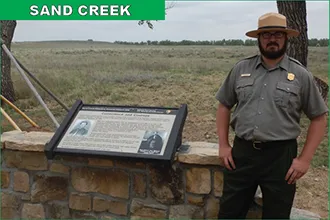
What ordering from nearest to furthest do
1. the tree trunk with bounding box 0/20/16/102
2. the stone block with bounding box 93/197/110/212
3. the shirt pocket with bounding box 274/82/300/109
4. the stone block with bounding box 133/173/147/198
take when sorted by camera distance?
the shirt pocket with bounding box 274/82/300/109
the stone block with bounding box 133/173/147/198
the stone block with bounding box 93/197/110/212
the tree trunk with bounding box 0/20/16/102

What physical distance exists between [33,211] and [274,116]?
245cm

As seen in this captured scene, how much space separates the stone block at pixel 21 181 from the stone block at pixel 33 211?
16 centimetres

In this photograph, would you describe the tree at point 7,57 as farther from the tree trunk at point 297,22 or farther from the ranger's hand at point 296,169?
the ranger's hand at point 296,169

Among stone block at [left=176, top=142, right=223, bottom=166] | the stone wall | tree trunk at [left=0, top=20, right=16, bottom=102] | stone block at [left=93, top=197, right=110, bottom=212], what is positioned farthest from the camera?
tree trunk at [left=0, top=20, right=16, bottom=102]

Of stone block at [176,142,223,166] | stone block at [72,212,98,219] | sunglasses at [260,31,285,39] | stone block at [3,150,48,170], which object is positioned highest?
sunglasses at [260,31,285,39]

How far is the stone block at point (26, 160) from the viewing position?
12.0 ft

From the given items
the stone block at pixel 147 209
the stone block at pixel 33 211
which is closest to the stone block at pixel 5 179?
the stone block at pixel 33 211

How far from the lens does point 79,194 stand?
3605mm

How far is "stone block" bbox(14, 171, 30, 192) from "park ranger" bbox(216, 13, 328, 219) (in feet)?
6.69

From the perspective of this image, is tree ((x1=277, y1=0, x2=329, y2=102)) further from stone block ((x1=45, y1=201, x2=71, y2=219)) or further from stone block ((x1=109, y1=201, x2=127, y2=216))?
stone block ((x1=45, y1=201, x2=71, y2=219))

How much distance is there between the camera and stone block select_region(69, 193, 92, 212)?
11.8 ft

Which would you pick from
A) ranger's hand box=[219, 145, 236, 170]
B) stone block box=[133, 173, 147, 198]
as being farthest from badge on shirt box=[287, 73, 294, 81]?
stone block box=[133, 173, 147, 198]

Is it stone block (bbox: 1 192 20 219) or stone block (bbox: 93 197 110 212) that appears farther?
stone block (bbox: 1 192 20 219)

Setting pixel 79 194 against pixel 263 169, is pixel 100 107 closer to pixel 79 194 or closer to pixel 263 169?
pixel 79 194
